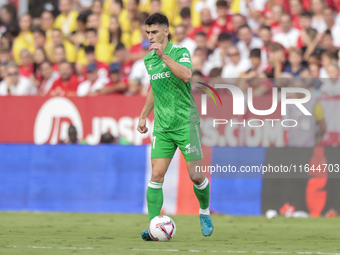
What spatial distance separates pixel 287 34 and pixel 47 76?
5340mm

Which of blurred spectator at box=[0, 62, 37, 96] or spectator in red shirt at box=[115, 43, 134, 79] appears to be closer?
blurred spectator at box=[0, 62, 37, 96]

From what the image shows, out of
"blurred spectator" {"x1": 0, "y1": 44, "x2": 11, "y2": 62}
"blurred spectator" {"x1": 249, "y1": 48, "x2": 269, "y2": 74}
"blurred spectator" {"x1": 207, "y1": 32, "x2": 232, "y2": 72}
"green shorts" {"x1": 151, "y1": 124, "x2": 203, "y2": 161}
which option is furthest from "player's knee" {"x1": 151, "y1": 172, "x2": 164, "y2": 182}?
"blurred spectator" {"x1": 0, "y1": 44, "x2": 11, "y2": 62}

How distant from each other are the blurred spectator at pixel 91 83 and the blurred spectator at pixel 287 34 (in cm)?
382

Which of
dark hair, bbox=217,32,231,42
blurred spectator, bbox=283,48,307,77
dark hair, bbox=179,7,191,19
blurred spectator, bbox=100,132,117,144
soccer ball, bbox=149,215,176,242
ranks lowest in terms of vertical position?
soccer ball, bbox=149,215,176,242

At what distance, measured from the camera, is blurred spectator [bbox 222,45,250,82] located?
12.5 m

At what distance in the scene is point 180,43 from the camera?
13.9 m

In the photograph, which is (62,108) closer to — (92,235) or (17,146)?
(17,146)

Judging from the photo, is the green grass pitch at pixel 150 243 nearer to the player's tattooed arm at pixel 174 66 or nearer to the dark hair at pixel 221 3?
the player's tattooed arm at pixel 174 66

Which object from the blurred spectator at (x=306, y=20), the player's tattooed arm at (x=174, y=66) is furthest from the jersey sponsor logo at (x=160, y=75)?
the blurred spectator at (x=306, y=20)

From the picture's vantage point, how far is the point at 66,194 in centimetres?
1146

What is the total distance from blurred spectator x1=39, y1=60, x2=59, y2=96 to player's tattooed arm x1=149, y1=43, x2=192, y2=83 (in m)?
7.37

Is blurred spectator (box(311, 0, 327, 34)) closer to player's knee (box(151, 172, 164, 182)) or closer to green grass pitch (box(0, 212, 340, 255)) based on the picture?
green grass pitch (box(0, 212, 340, 255))

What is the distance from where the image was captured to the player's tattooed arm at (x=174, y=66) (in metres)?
6.63

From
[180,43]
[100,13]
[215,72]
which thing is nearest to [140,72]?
[180,43]
